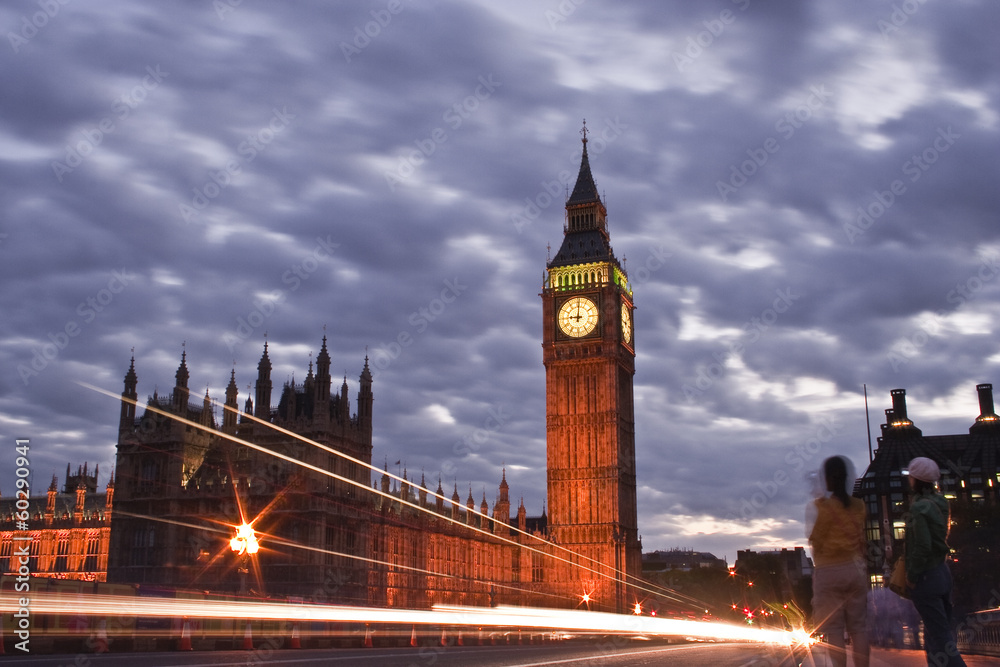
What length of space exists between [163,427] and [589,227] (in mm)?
55754

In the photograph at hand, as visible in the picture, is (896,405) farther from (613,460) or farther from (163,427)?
(163,427)

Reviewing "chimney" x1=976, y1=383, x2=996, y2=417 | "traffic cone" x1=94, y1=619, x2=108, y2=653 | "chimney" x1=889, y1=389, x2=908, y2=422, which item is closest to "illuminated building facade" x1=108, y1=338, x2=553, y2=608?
"traffic cone" x1=94, y1=619, x2=108, y2=653

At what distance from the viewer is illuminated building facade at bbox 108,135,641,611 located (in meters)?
67.4

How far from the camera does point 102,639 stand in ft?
80.8

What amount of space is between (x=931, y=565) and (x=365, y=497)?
217 feet

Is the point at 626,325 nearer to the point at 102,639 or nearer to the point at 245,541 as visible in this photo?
the point at 245,541

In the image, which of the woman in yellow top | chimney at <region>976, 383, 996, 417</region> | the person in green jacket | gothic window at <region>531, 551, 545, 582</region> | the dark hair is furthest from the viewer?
chimney at <region>976, 383, 996, 417</region>

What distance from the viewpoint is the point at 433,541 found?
3221 inches

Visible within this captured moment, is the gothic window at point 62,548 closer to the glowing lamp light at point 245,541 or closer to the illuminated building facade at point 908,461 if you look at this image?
the glowing lamp light at point 245,541

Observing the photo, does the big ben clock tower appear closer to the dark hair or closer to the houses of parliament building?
the houses of parliament building

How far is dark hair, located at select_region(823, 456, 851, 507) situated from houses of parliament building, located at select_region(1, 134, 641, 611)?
4300cm

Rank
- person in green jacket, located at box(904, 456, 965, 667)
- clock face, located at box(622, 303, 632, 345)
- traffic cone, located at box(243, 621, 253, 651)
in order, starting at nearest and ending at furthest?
person in green jacket, located at box(904, 456, 965, 667) → traffic cone, located at box(243, 621, 253, 651) → clock face, located at box(622, 303, 632, 345)

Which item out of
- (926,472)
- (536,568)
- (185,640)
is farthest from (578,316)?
(926,472)

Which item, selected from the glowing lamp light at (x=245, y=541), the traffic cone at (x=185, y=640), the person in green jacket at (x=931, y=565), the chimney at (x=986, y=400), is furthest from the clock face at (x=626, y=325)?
the person in green jacket at (x=931, y=565)
